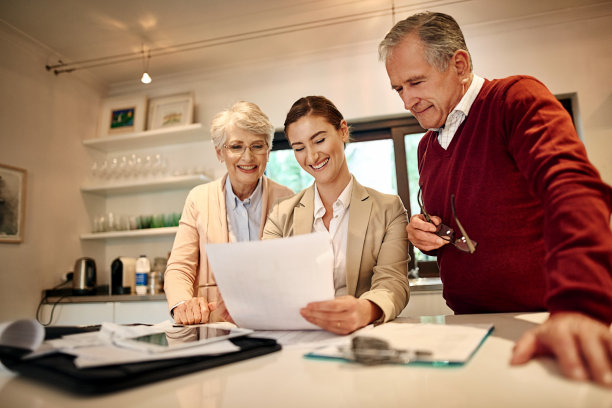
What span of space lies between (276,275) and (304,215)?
607 mm

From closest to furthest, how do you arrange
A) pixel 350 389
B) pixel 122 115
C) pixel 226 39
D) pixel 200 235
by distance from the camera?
pixel 350 389 < pixel 200 235 < pixel 226 39 < pixel 122 115

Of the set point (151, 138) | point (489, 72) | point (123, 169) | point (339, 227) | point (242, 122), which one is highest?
point (489, 72)

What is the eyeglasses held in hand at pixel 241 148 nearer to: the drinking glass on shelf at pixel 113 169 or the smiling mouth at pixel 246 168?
the smiling mouth at pixel 246 168

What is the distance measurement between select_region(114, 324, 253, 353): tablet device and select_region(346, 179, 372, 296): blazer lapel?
0.51m

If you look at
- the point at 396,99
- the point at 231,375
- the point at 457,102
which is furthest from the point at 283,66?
the point at 231,375

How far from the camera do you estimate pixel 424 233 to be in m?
1.19

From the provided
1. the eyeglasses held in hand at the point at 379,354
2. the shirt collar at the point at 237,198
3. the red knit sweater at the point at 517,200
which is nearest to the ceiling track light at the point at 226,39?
the shirt collar at the point at 237,198

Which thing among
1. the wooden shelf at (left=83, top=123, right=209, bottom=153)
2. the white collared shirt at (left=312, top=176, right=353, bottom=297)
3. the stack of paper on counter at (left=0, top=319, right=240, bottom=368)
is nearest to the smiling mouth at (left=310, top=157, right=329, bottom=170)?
the white collared shirt at (left=312, top=176, right=353, bottom=297)

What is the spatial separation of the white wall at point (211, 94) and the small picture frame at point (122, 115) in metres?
0.12

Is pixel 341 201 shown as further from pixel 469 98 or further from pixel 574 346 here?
pixel 574 346

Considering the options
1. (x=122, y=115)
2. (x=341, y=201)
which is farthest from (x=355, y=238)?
(x=122, y=115)

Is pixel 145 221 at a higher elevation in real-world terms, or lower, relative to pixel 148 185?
lower

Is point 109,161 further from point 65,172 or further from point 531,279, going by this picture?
point 531,279

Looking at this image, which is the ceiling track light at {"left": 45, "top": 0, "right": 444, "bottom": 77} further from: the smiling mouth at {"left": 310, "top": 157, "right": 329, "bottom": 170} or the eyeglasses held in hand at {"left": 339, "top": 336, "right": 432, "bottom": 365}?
the eyeglasses held in hand at {"left": 339, "top": 336, "right": 432, "bottom": 365}
